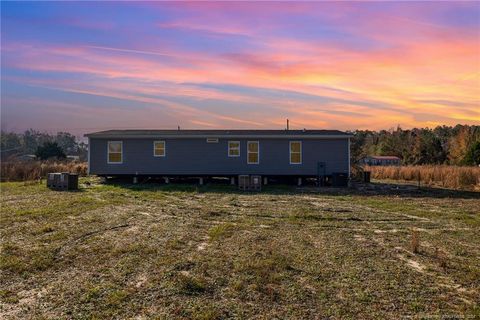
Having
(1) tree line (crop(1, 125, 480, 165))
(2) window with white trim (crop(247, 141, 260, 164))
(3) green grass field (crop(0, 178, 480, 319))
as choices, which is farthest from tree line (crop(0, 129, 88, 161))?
(3) green grass field (crop(0, 178, 480, 319))

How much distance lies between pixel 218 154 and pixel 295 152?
12.4ft

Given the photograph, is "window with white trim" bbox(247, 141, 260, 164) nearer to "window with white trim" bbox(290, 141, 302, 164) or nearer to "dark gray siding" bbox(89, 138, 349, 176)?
"dark gray siding" bbox(89, 138, 349, 176)

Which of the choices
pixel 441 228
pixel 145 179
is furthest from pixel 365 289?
pixel 145 179

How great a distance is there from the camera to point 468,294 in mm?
5047

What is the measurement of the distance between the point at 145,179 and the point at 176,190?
4541mm

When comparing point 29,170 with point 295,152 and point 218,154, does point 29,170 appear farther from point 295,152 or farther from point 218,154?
point 295,152

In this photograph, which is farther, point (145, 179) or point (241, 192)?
point (145, 179)

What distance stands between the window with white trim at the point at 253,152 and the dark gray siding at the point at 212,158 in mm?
156

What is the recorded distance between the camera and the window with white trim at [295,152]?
21031mm

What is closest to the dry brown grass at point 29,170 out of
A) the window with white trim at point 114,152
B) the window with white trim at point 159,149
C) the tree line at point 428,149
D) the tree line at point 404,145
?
the window with white trim at point 114,152

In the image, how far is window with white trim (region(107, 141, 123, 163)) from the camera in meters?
21.5

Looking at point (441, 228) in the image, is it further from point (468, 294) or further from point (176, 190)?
point (176, 190)

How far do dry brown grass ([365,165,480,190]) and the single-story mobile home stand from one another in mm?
5341

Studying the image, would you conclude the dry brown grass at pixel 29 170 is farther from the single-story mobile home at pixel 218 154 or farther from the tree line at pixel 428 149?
the tree line at pixel 428 149
